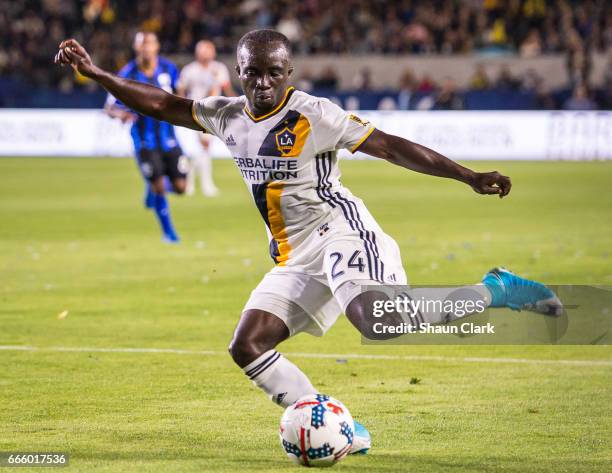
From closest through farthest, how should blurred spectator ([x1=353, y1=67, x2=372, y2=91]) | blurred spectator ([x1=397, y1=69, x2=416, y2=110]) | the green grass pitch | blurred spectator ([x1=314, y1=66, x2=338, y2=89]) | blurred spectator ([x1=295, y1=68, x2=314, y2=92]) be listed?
the green grass pitch
blurred spectator ([x1=397, y1=69, x2=416, y2=110])
blurred spectator ([x1=295, y1=68, x2=314, y2=92])
blurred spectator ([x1=353, y1=67, x2=372, y2=91])
blurred spectator ([x1=314, y1=66, x2=338, y2=89])

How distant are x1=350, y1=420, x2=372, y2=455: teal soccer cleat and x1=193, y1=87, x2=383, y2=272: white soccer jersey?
0.78 meters

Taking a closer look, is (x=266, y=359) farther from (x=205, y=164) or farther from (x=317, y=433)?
(x=205, y=164)

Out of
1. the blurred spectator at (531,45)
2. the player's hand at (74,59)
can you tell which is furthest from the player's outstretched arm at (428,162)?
the blurred spectator at (531,45)

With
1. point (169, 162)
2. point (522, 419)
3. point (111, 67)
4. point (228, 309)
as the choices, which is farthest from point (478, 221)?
point (111, 67)

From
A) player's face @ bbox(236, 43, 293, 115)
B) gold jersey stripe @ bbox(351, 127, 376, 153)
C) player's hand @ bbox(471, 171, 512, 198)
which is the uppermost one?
player's face @ bbox(236, 43, 293, 115)

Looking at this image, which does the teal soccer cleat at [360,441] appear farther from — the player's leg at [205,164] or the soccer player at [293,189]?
the player's leg at [205,164]

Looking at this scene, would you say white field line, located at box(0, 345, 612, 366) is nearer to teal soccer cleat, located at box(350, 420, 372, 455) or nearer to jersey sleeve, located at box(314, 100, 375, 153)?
teal soccer cleat, located at box(350, 420, 372, 455)

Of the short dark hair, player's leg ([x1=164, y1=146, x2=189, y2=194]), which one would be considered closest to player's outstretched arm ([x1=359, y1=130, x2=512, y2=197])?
the short dark hair

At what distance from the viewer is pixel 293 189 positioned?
6.09 meters

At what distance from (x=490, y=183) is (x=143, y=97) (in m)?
1.84

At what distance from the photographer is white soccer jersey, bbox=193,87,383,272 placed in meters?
6.01

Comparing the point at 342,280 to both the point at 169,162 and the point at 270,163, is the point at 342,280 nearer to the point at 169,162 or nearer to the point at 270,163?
the point at 270,163

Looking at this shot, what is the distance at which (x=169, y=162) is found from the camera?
1567 cm

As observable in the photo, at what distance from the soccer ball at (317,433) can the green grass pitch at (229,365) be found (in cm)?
10
